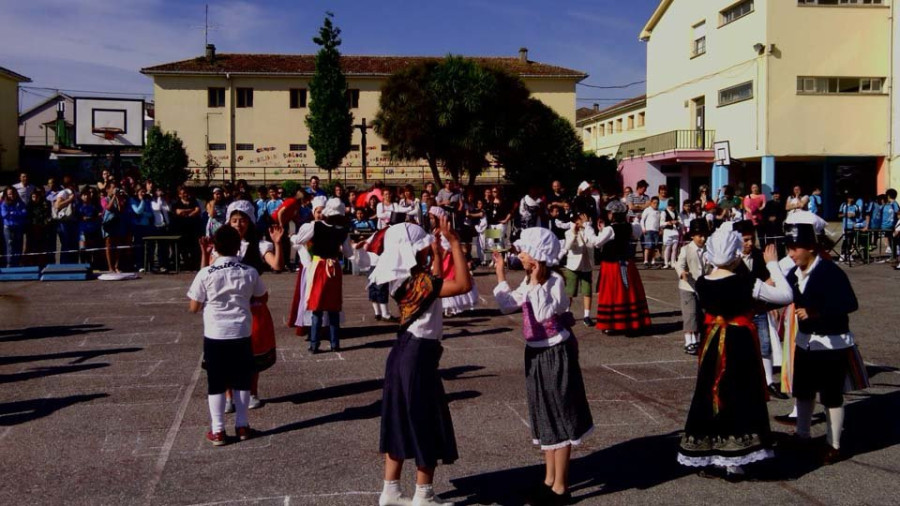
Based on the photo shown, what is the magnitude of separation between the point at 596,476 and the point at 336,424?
239 cm

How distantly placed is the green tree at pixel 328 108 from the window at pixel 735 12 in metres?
24.4

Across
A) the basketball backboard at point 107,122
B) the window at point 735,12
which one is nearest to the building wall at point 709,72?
A: the window at point 735,12

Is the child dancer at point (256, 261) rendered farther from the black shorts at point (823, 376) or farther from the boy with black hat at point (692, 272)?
the boy with black hat at point (692, 272)

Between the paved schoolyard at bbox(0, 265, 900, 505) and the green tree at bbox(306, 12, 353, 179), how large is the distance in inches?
1562

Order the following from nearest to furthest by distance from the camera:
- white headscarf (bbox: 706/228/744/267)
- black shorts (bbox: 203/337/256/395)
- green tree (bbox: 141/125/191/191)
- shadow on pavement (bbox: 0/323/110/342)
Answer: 1. white headscarf (bbox: 706/228/744/267)
2. black shorts (bbox: 203/337/256/395)
3. shadow on pavement (bbox: 0/323/110/342)
4. green tree (bbox: 141/125/191/191)

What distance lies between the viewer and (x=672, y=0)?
4003 cm

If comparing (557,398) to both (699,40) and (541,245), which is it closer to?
(541,245)

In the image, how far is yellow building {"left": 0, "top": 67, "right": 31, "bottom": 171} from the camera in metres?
55.4

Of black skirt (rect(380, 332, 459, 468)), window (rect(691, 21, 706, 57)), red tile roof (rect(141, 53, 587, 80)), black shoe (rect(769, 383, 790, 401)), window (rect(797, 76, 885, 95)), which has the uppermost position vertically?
red tile roof (rect(141, 53, 587, 80))

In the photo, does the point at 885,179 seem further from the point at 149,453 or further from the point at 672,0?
the point at 149,453

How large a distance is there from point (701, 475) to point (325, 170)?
5013cm

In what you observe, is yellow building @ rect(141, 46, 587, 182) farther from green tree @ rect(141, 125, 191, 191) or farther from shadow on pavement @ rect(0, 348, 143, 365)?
shadow on pavement @ rect(0, 348, 143, 365)

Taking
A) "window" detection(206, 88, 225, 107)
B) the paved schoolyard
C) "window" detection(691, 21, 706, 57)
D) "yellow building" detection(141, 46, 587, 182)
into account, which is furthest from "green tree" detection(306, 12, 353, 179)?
the paved schoolyard

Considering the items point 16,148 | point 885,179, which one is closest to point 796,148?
point 885,179
